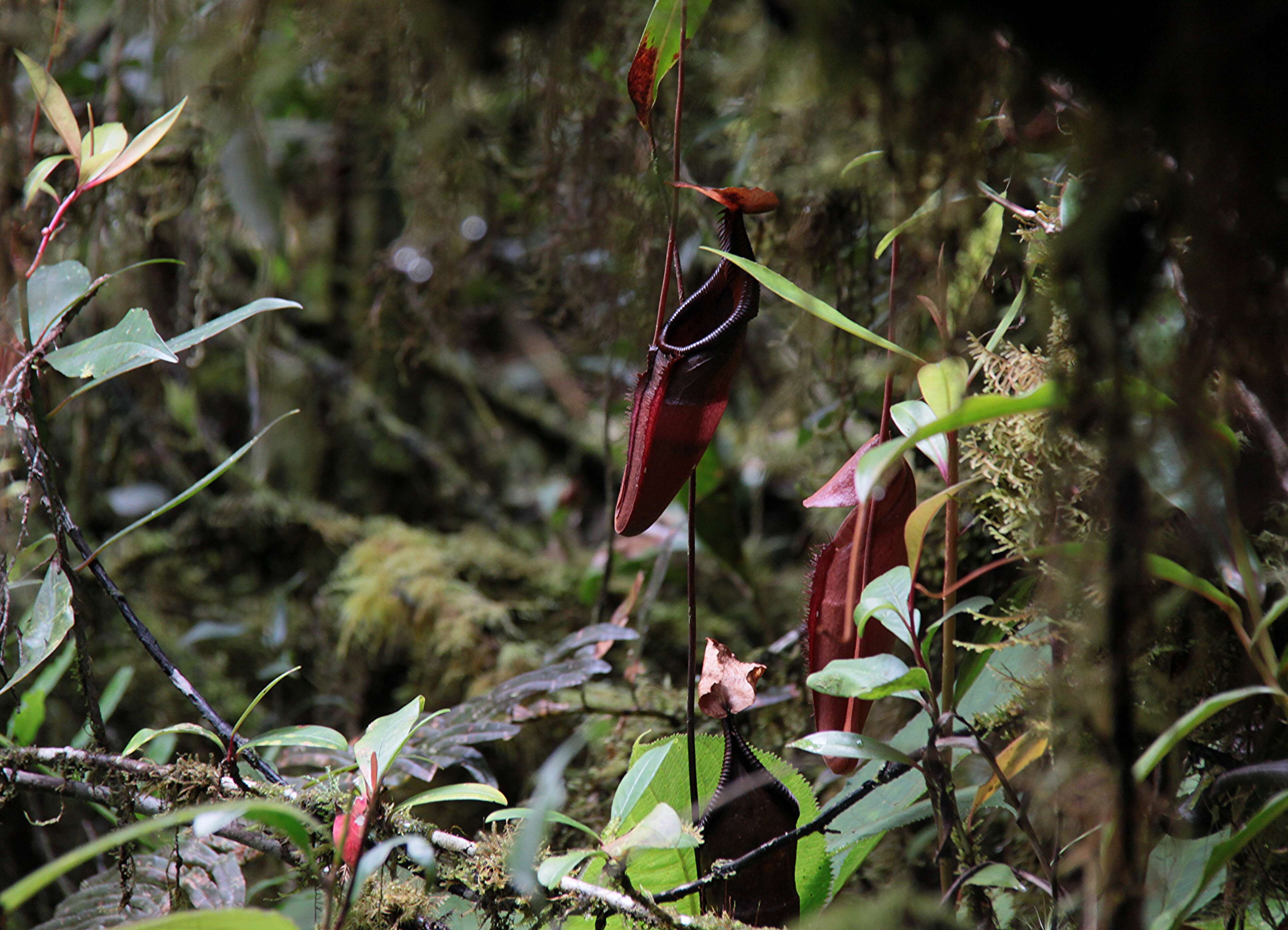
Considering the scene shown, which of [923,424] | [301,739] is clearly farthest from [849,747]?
[301,739]

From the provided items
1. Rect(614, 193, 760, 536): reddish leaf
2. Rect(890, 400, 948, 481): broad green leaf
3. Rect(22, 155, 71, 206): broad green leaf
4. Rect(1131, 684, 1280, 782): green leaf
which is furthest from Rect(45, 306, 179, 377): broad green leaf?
Rect(1131, 684, 1280, 782): green leaf

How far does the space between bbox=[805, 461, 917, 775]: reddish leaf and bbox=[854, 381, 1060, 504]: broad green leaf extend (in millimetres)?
264

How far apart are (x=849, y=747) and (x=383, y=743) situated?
14.9 inches

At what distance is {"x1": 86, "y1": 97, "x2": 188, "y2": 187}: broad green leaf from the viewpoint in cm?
85

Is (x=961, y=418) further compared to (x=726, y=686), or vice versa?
(x=726, y=686)

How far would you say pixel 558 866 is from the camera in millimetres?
581

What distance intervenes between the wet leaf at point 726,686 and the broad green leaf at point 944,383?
0.88 feet

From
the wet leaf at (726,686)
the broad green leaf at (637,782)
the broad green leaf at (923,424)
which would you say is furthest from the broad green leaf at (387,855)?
the broad green leaf at (923,424)

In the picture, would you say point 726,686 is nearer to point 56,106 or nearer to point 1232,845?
point 1232,845

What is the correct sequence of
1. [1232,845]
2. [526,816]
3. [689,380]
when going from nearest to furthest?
[1232,845] < [526,816] < [689,380]

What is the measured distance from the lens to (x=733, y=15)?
4.47 ft

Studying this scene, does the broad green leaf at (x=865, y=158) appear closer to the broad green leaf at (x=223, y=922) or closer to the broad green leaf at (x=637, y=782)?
the broad green leaf at (x=637, y=782)

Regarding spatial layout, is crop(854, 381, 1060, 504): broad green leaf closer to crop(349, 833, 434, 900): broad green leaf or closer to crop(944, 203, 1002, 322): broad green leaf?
crop(944, 203, 1002, 322): broad green leaf

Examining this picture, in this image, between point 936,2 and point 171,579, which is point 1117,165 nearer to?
point 936,2
